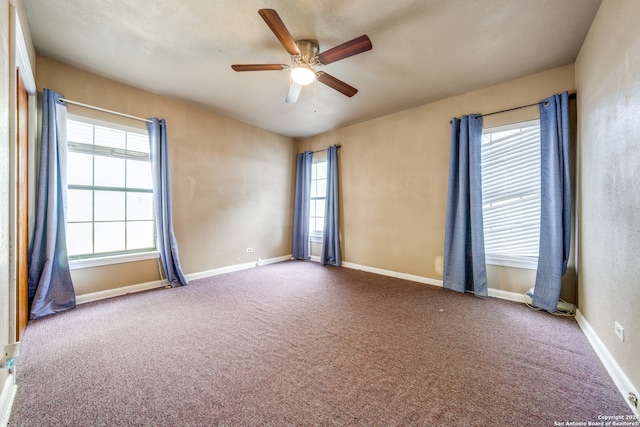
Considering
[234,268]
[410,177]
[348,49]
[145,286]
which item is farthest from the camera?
[234,268]

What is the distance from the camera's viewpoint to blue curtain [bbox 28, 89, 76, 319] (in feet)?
8.25

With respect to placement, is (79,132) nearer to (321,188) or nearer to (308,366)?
(308,366)

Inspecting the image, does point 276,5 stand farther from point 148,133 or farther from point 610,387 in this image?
point 610,387

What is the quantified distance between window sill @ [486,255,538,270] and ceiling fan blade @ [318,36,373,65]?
2890 millimetres

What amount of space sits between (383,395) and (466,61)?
3174 millimetres

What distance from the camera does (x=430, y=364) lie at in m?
1.78

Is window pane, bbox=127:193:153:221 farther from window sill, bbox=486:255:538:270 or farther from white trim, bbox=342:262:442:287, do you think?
window sill, bbox=486:255:538:270

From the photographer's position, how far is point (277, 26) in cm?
179

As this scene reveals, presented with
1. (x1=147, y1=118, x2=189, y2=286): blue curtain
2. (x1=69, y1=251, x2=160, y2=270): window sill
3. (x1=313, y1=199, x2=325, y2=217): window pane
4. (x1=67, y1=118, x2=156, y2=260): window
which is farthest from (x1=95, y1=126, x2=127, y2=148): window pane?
(x1=313, y1=199, x2=325, y2=217): window pane

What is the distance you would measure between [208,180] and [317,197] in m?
2.17

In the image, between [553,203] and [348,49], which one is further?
[553,203]

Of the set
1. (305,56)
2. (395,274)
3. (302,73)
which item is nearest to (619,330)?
(395,274)

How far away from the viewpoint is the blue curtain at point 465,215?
3.18 meters

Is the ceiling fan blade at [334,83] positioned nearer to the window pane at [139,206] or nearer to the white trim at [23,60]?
the white trim at [23,60]
